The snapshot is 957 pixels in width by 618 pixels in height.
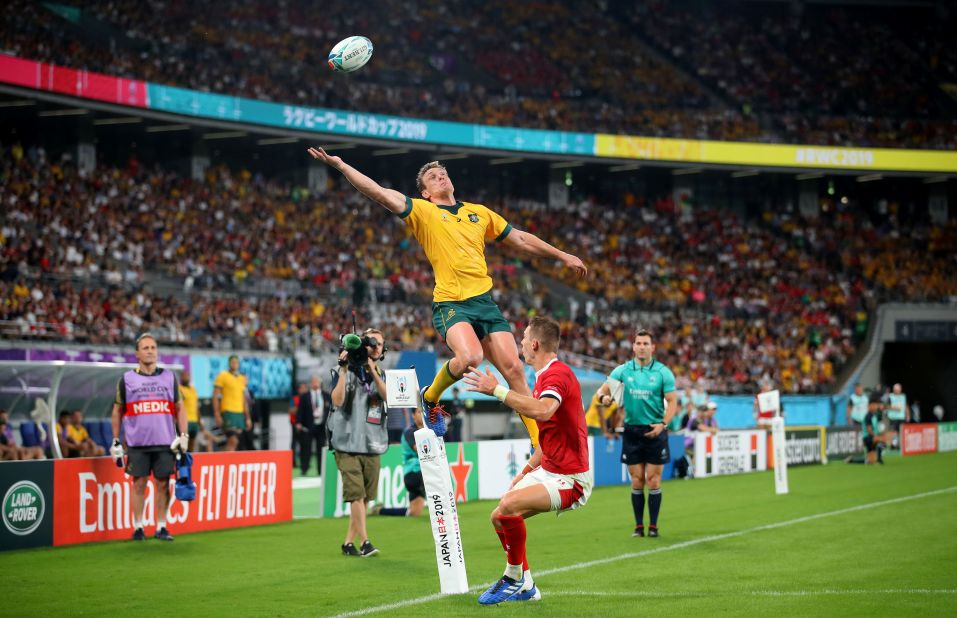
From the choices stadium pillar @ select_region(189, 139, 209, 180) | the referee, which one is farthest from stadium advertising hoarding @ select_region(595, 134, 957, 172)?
the referee

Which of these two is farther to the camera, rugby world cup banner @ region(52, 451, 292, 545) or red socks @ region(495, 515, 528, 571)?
rugby world cup banner @ region(52, 451, 292, 545)

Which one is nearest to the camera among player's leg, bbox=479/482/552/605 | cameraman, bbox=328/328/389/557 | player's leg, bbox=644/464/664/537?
player's leg, bbox=479/482/552/605

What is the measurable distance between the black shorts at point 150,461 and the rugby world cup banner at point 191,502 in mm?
788

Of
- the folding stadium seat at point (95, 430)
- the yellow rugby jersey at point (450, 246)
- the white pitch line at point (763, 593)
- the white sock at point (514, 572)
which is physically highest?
the yellow rugby jersey at point (450, 246)

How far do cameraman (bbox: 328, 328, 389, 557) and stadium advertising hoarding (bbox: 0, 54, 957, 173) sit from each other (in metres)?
25.8

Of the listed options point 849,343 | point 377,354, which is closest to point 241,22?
point 849,343

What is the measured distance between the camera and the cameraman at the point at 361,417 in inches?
462

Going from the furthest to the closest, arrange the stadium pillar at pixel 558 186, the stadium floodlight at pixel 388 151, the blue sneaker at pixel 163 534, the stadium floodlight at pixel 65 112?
the stadium pillar at pixel 558 186 < the stadium floodlight at pixel 388 151 < the stadium floodlight at pixel 65 112 < the blue sneaker at pixel 163 534

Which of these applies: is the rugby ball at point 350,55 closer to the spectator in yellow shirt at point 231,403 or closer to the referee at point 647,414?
the referee at point 647,414

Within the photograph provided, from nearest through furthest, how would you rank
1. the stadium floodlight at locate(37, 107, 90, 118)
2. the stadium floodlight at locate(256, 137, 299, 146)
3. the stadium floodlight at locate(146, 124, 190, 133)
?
the stadium floodlight at locate(37, 107, 90, 118) → the stadium floodlight at locate(146, 124, 190, 133) → the stadium floodlight at locate(256, 137, 299, 146)

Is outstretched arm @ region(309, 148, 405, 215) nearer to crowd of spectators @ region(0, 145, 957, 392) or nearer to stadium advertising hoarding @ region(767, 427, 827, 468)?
crowd of spectators @ region(0, 145, 957, 392)

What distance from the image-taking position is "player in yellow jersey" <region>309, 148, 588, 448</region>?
9023mm

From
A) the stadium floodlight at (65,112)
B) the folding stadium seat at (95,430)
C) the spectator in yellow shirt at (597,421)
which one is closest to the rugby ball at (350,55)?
the folding stadium seat at (95,430)

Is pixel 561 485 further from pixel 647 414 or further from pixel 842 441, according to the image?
pixel 842 441
